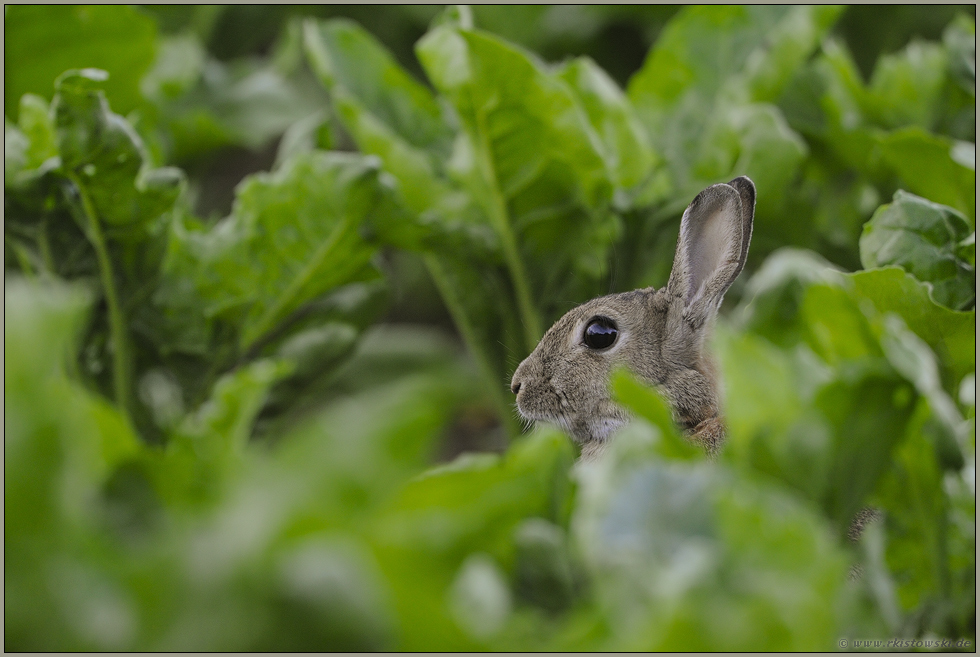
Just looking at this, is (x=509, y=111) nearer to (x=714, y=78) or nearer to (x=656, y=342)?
(x=656, y=342)

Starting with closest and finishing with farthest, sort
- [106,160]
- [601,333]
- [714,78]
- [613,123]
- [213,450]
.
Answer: [213,450]
[106,160]
[601,333]
[613,123]
[714,78]

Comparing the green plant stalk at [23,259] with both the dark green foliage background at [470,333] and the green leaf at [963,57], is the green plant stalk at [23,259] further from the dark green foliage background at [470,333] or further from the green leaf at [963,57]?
the green leaf at [963,57]

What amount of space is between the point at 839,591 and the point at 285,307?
938 mm

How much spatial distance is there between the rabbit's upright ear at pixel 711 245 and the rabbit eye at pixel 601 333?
0.32 ft

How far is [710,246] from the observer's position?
118 centimetres

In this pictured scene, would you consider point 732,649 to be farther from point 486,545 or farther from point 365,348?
point 365,348

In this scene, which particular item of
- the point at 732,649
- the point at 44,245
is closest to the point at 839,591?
the point at 732,649

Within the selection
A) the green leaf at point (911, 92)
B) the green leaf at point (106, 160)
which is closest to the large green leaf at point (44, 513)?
the green leaf at point (106, 160)

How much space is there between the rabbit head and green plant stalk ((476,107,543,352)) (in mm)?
109

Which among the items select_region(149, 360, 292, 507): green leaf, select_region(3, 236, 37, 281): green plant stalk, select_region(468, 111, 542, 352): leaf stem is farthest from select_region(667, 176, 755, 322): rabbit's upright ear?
select_region(3, 236, 37, 281): green plant stalk

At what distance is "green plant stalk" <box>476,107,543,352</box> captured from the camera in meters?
1.32

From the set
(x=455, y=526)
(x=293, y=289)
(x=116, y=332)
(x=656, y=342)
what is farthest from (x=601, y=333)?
(x=455, y=526)

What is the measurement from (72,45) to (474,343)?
816mm

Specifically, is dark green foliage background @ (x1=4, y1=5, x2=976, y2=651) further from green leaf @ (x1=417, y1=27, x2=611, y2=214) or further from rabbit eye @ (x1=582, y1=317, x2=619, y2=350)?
rabbit eye @ (x1=582, y1=317, x2=619, y2=350)
